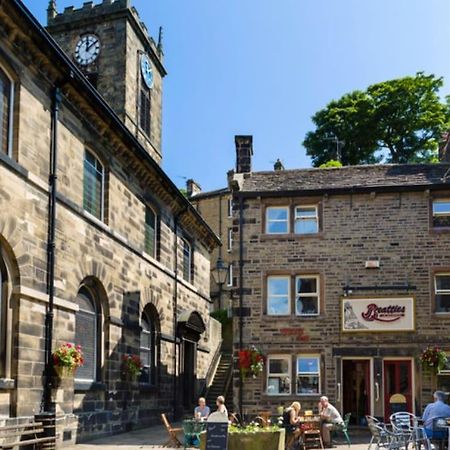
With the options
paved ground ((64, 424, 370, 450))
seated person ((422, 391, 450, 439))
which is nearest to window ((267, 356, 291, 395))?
paved ground ((64, 424, 370, 450))

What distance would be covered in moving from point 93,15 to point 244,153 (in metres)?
12.0

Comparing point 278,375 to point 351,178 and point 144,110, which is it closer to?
point 351,178

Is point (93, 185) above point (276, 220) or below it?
above

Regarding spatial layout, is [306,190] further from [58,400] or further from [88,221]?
[58,400]

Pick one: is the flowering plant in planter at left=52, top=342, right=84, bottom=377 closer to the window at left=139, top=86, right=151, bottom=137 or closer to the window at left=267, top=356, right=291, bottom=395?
the window at left=267, top=356, right=291, bottom=395

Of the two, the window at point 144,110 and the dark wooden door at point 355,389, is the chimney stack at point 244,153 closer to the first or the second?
the dark wooden door at point 355,389

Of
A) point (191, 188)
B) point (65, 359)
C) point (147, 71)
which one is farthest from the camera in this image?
point (191, 188)

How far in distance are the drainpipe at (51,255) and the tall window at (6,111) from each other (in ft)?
5.65

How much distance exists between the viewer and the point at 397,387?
923 inches

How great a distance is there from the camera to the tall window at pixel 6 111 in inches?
615

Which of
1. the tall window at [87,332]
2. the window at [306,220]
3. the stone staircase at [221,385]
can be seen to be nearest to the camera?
the tall window at [87,332]

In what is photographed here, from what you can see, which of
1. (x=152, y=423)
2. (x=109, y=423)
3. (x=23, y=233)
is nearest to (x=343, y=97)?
(x=152, y=423)

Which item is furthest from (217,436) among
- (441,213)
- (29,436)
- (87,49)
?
(87,49)

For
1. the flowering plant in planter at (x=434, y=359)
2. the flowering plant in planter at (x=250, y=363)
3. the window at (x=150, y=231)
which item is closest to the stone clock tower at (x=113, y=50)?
the window at (x=150, y=231)
